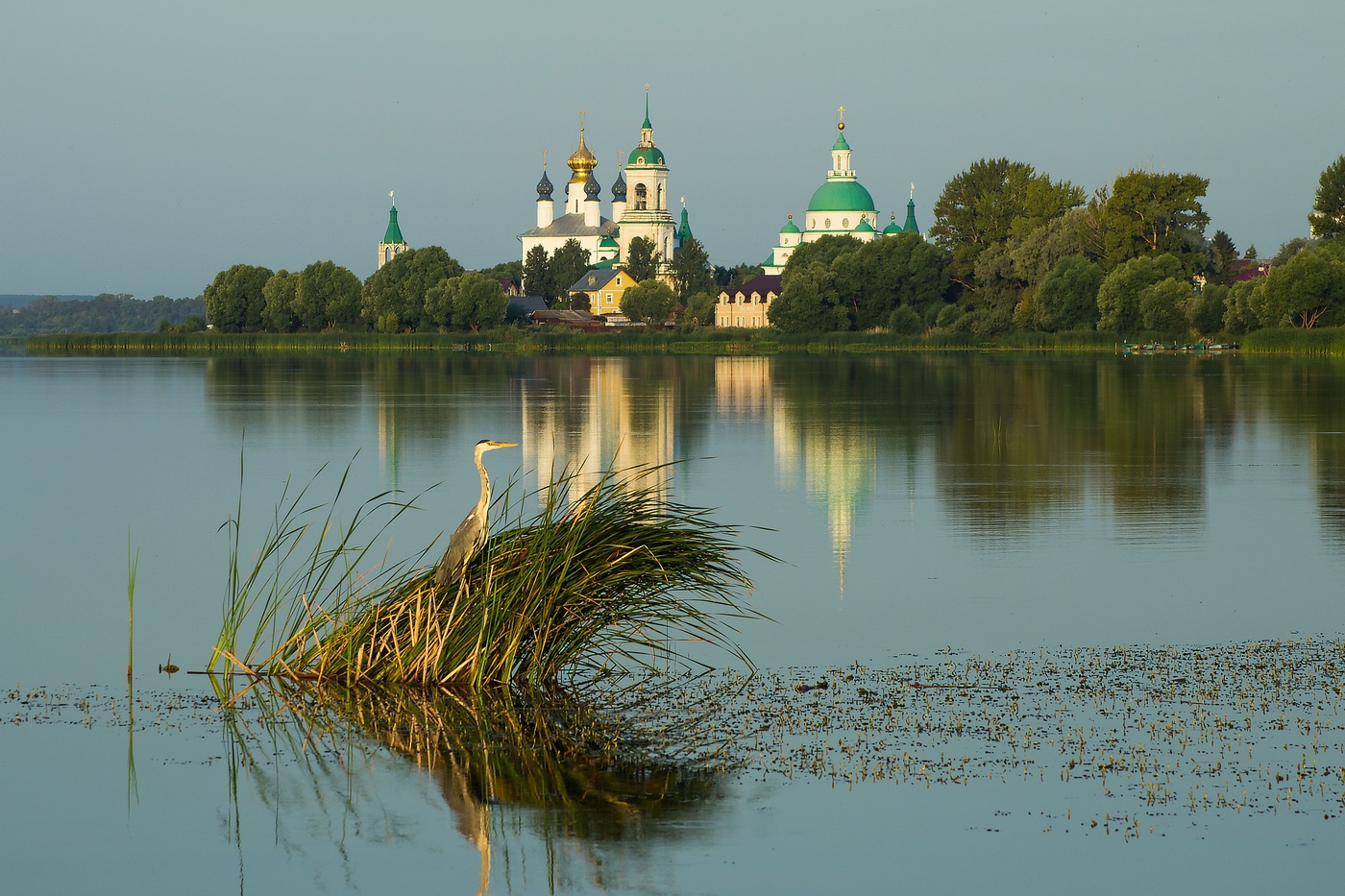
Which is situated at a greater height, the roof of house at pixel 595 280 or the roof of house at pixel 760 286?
the roof of house at pixel 595 280

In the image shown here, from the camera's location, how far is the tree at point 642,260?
150 meters

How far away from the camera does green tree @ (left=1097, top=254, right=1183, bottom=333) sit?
3302 inches

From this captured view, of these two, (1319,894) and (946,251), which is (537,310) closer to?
(946,251)

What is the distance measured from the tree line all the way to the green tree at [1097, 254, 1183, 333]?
7 centimetres

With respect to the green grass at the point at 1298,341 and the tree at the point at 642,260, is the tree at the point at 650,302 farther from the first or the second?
the green grass at the point at 1298,341

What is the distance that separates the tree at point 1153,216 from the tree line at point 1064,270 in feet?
0.24

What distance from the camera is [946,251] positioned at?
116 m

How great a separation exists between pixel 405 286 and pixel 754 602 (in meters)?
106

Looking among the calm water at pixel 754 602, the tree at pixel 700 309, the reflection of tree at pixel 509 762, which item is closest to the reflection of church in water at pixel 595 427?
the calm water at pixel 754 602

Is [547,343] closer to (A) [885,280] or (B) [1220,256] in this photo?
(A) [885,280]

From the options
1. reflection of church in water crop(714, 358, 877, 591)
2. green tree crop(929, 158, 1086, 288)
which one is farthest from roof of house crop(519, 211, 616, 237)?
reflection of church in water crop(714, 358, 877, 591)

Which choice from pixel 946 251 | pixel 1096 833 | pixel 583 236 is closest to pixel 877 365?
pixel 946 251

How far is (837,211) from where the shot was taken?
526 ft

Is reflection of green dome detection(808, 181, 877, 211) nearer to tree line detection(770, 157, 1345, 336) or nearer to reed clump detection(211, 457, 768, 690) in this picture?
tree line detection(770, 157, 1345, 336)
